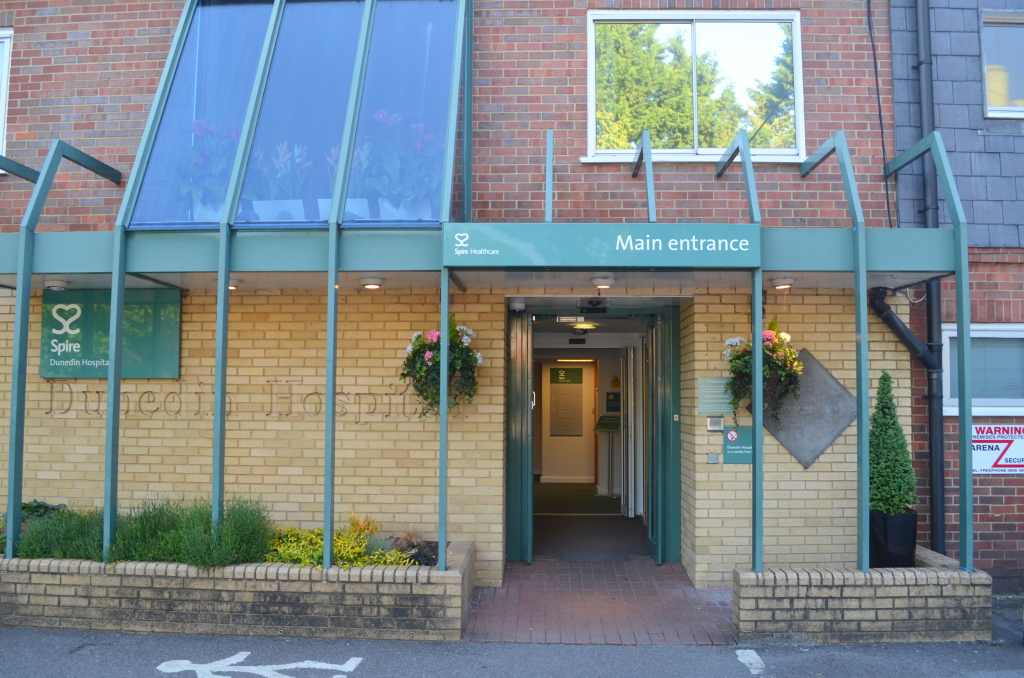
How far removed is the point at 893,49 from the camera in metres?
7.03

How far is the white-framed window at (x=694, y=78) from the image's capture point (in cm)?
716

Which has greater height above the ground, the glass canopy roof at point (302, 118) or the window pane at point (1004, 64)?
the window pane at point (1004, 64)

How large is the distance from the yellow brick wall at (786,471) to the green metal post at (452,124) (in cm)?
272

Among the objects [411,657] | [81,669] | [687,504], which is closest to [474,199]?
[687,504]

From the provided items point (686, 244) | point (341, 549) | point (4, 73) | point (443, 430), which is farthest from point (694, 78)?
point (4, 73)

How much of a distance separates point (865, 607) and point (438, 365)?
3.82 meters

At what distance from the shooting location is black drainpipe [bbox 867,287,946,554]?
21.6ft

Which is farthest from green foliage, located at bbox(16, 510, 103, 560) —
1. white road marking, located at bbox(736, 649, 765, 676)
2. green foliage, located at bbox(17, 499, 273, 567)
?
white road marking, located at bbox(736, 649, 765, 676)

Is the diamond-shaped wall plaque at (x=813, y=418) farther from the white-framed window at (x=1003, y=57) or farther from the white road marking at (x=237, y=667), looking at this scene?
the white road marking at (x=237, y=667)

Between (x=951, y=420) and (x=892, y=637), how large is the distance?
2.58 metres

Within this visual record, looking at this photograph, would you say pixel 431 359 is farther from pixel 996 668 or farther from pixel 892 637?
pixel 996 668

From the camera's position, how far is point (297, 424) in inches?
273

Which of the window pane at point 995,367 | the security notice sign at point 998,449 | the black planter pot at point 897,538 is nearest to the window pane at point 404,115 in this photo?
the black planter pot at point 897,538

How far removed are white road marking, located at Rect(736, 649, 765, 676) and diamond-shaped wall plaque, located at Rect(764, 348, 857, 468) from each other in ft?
7.23
